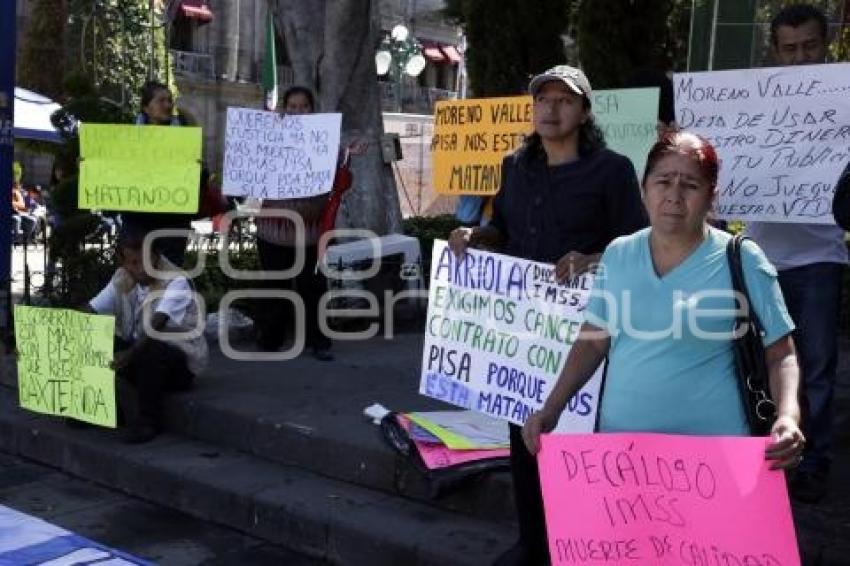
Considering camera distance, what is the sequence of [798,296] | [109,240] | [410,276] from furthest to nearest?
[410,276] < [109,240] < [798,296]

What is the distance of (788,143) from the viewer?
3781 millimetres

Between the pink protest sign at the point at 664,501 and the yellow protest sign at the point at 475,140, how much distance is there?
264cm

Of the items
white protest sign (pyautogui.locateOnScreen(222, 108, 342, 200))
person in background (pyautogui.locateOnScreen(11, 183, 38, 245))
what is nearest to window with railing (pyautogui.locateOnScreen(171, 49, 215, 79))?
person in background (pyautogui.locateOnScreen(11, 183, 38, 245))

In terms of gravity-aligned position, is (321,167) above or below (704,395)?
above

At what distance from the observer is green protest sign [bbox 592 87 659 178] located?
476 cm

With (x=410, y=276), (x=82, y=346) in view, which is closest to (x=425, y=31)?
(x=410, y=276)

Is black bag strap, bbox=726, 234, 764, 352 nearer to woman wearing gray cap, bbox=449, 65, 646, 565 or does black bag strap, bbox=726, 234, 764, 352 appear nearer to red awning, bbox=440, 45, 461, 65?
woman wearing gray cap, bbox=449, 65, 646, 565

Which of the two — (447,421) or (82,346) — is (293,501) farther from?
(82,346)

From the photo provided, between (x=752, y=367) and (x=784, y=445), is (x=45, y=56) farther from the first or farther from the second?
(x=784, y=445)

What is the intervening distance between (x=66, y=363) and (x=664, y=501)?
12.2 ft

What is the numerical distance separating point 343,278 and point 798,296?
4.28 m

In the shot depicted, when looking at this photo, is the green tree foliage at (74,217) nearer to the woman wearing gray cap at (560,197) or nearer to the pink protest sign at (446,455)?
the pink protest sign at (446,455)

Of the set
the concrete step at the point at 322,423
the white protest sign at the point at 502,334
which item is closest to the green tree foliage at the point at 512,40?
the concrete step at the point at 322,423

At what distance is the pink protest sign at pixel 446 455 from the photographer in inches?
169
